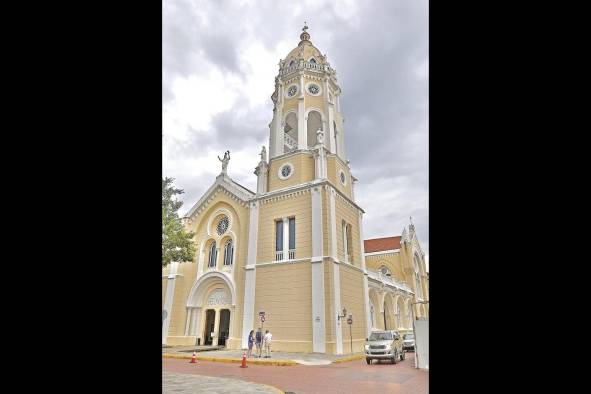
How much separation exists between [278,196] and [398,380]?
543 inches

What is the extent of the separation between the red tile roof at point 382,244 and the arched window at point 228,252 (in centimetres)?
2136

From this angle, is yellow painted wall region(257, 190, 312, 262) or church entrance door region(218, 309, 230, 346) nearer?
yellow painted wall region(257, 190, 312, 262)

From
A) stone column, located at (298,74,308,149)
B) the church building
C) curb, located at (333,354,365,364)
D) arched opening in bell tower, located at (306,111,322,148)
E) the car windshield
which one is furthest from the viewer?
arched opening in bell tower, located at (306,111,322,148)

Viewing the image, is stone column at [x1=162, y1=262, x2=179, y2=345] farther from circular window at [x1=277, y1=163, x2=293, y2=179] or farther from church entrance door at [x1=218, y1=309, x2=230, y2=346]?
circular window at [x1=277, y1=163, x2=293, y2=179]

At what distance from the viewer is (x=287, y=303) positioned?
64.1 feet

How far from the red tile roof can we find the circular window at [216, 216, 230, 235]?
69.7ft

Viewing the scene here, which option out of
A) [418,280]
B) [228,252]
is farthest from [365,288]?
[418,280]

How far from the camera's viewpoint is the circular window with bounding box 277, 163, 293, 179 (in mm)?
23078

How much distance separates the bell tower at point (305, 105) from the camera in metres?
24.8

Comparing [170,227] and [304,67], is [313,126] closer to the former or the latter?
[304,67]

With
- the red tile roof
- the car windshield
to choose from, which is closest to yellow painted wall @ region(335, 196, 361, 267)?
the car windshield

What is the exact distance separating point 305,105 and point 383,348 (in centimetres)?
1674
